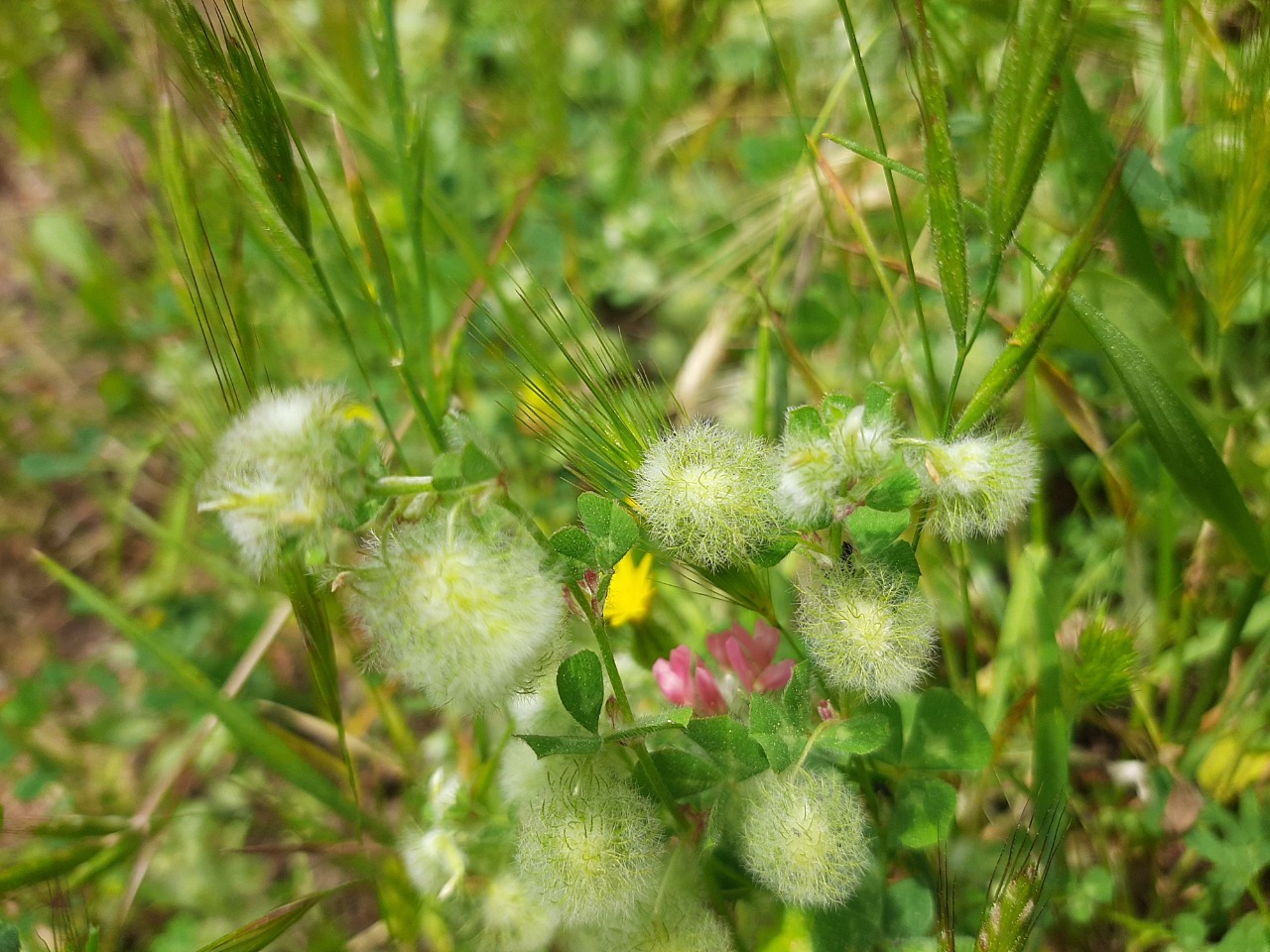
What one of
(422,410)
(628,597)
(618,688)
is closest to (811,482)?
(618,688)

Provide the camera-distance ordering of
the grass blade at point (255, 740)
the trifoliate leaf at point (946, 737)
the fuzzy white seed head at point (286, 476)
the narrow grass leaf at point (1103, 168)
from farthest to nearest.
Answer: the narrow grass leaf at point (1103, 168)
the grass blade at point (255, 740)
the trifoliate leaf at point (946, 737)
the fuzzy white seed head at point (286, 476)

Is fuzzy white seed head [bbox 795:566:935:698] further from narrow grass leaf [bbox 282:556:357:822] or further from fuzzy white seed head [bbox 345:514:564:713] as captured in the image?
narrow grass leaf [bbox 282:556:357:822]

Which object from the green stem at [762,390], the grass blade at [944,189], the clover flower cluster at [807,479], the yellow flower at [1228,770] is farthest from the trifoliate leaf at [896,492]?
the yellow flower at [1228,770]

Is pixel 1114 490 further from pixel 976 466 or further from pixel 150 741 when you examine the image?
pixel 150 741

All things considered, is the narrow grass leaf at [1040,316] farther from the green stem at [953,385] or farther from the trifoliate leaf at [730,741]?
Answer: the trifoliate leaf at [730,741]

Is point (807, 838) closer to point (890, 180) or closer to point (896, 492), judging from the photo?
point (896, 492)

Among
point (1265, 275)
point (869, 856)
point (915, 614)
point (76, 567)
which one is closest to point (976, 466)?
point (915, 614)
